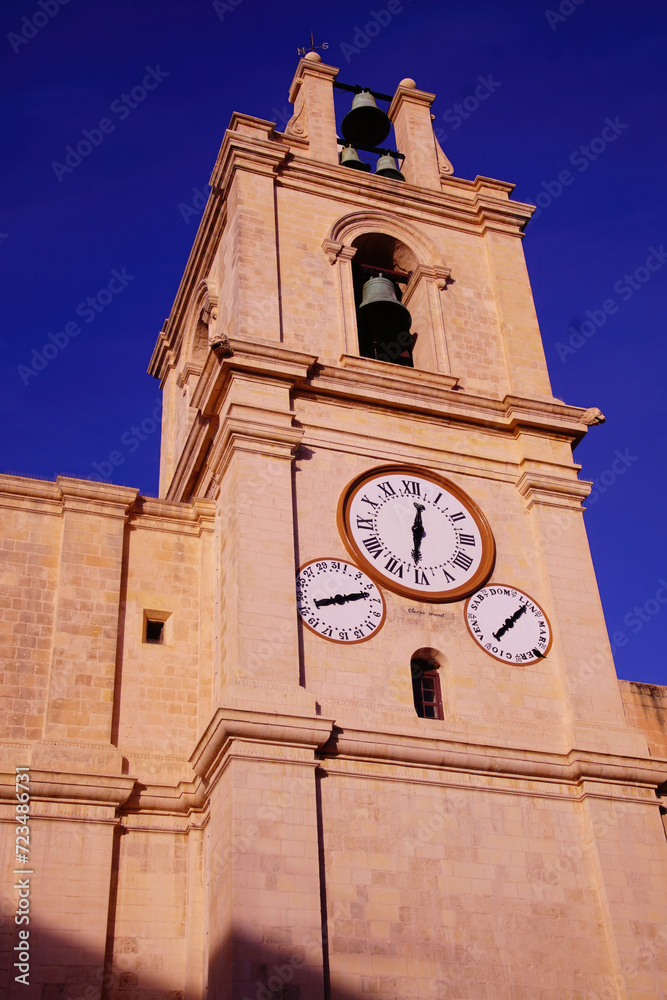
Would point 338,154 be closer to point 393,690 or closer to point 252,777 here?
point 393,690

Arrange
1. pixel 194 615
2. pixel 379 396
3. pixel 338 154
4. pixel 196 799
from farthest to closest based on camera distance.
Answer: pixel 338 154, pixel 379 396, pixel 194 615, pixel 196 799

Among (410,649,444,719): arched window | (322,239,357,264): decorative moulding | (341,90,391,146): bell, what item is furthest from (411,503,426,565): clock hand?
(341,90,391,146): bell

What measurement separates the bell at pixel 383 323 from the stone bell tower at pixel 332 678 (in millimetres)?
66

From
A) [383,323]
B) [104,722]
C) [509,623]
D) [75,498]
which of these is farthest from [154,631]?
[383,323]

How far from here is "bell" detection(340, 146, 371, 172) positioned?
26703 millimetres

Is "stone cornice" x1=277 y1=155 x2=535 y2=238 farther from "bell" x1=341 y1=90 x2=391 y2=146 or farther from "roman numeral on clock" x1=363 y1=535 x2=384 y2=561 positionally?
"roman numeral on clock" x1=363 y1=535 x2=384 y2=561

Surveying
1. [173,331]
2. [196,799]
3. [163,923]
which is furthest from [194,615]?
[173,331]

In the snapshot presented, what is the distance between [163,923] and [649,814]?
23.7 feet

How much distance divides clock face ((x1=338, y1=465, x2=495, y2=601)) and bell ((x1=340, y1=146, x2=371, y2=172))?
8.88 m

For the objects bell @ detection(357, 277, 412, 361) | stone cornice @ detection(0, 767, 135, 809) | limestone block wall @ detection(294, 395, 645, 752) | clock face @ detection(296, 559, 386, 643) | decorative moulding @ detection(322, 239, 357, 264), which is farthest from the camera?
bell @ detection(357, 277, 412, 361)

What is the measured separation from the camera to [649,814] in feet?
59.5

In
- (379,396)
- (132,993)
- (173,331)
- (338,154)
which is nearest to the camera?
(132,993)

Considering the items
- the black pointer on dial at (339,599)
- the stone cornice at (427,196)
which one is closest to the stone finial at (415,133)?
the stone cornice at (427,196)

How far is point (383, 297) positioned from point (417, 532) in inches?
218
